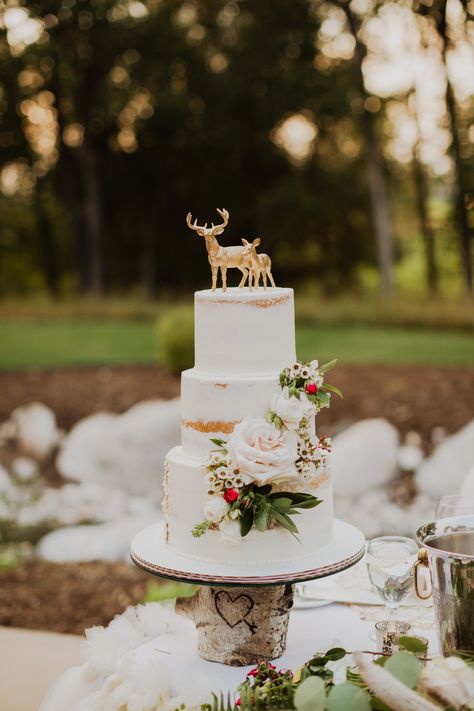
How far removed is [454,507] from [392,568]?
0.29 meters

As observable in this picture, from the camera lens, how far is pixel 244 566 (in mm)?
2568

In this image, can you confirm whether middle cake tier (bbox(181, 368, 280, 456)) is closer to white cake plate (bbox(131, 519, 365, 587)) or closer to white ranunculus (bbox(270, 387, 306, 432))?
white ranunculus (bbox(270, 387, 306, 432))

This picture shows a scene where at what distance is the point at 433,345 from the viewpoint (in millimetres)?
12531

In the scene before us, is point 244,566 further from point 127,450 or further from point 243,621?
point 127,450

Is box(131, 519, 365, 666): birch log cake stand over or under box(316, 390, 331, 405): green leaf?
under

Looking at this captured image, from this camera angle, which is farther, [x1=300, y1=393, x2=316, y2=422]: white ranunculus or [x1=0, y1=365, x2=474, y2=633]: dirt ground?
[x1=0, y1=365, x2=474, y2=633]: dirt ground

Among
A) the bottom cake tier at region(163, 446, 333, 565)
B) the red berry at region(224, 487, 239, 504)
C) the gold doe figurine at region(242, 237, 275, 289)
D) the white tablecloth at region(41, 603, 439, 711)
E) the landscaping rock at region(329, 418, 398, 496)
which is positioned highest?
the gold doe figurine at region(242, 237, 275, 289)

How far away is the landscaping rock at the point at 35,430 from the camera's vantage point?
32.7 ft

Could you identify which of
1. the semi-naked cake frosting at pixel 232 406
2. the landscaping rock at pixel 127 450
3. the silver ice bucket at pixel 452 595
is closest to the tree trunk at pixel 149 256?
the landscaping rock at pixel 127 450

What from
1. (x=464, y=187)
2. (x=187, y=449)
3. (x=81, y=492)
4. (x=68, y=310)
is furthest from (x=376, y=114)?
(x=187, y=449)

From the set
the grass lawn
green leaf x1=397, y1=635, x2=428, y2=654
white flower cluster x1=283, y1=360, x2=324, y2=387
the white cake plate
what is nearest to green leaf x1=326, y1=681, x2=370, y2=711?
green leaf x1=397, y1=635, x2=428, y2=654

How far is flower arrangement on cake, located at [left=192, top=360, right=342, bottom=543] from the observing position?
2.46 m

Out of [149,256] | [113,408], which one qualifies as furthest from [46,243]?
[113,408]

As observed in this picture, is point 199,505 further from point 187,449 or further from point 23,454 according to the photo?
point 23,454
